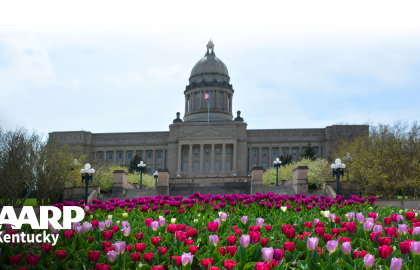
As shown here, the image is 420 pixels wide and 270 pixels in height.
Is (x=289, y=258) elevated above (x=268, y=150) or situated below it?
below

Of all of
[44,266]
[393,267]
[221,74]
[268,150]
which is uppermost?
[221,74]

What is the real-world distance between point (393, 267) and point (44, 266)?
4.64 metres

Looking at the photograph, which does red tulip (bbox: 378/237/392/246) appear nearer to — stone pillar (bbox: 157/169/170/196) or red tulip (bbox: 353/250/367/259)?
red tulip (bbox: 353/250/367/259)

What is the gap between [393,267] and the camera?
14.5ft

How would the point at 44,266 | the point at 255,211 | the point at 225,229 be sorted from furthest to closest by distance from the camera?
the point at 255,211, the point at 225,229, the point at 44,266

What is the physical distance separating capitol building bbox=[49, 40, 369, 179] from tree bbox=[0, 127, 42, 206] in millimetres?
57614

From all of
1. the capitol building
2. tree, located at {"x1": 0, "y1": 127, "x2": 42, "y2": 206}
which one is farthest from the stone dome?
tree, located at {"x1": 0, "y1": 127, "x2": 42, "y2": 206}

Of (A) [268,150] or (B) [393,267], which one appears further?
(A) [268,150]

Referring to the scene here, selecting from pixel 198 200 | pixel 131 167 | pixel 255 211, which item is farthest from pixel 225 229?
pixel 131 167

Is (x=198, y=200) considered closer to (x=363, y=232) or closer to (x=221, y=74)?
(x=363, y=232)

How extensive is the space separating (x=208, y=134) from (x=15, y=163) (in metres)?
66.5

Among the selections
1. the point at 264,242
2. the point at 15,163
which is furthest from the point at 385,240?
the point at 15,163

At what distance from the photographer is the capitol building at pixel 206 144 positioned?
3713 inches

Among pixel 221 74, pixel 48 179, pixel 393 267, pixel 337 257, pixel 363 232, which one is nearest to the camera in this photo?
pixel 393 267
